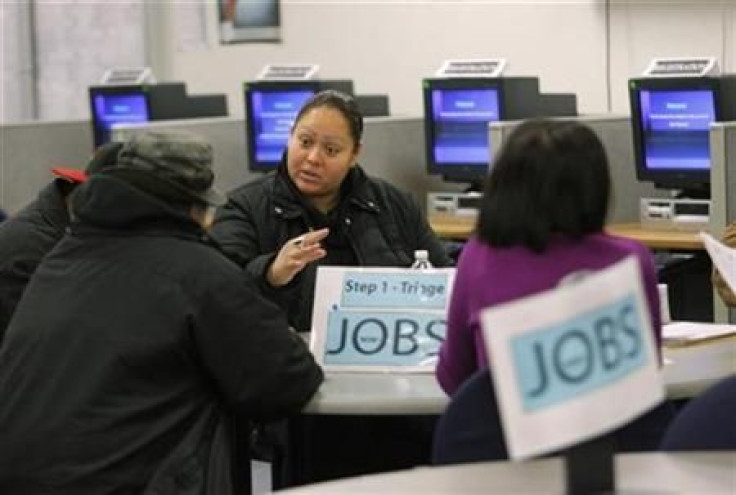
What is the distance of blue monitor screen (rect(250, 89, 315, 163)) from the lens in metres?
6.92

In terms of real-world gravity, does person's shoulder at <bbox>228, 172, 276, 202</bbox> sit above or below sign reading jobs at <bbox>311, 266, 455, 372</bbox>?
above

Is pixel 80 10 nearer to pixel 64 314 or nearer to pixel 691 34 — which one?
pixel 691 34

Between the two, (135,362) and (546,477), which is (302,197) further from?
(546,477)

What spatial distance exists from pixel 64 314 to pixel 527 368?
4.87ft

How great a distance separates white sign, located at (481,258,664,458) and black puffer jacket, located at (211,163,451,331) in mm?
2014

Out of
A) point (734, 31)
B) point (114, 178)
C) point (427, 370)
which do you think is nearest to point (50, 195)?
point (114, 178)

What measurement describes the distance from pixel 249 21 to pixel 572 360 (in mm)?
7193

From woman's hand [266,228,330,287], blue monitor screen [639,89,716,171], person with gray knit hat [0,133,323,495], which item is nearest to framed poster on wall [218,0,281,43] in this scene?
blue monitor screen [639,89,716,171]

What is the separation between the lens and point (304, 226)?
3.93 m

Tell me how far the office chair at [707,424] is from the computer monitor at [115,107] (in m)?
5.62

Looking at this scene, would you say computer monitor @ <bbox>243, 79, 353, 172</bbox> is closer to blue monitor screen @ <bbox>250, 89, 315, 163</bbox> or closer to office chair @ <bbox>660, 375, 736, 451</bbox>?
blue monitor screen @ <bbox>250, 89, 315, 163</bbox>

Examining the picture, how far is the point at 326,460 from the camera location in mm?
3676

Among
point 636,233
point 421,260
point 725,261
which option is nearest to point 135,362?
point 421,260

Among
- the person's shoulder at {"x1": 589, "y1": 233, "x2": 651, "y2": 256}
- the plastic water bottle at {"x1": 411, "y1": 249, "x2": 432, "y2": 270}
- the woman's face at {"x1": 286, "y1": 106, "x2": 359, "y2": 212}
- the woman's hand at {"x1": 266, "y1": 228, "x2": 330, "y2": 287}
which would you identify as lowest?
the plastic water bottle at {"x1": 411, "y1": 249, "x2": 432, "y2": 270}
